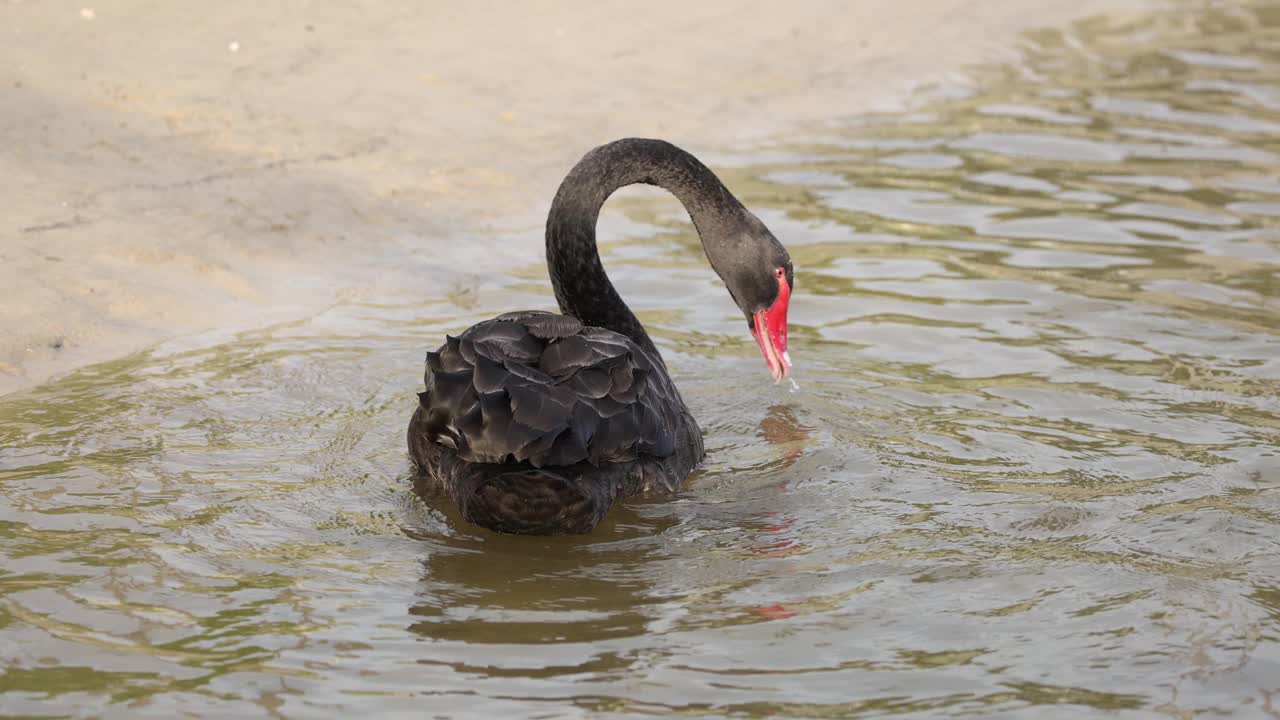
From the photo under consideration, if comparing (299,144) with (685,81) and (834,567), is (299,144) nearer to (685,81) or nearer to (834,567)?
(685,81)

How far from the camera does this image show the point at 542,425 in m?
4.27

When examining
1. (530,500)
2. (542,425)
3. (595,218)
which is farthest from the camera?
(595,218)

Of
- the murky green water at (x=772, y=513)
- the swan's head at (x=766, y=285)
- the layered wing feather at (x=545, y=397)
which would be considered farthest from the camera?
the swan's head at (x=766, y=285)

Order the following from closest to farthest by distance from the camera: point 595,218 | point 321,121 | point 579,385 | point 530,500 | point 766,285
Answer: point 530,500 < point 579,385 < point 766,285 < point 595,218 < point 321,121

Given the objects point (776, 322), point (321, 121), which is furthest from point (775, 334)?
point (321, 121)

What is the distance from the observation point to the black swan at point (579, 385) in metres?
4.36

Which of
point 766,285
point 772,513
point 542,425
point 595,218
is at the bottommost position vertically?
point 772,513

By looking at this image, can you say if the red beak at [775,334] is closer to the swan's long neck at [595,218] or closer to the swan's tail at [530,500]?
the swan's long neck at [595,218]

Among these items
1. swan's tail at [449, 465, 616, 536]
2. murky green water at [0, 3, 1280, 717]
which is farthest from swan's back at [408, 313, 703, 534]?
murky green water at [0, 3, 1280, 717]

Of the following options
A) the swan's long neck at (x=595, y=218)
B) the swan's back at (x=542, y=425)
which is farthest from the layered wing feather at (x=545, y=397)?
the swan's long neck at (x=595, y=218)

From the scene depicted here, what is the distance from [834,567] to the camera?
14.1 ft

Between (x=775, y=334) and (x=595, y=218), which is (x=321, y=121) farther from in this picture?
(x=775, y=334)

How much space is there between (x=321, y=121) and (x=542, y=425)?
5165mm

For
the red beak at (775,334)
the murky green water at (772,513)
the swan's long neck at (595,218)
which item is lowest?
the murky green water at (772,513)
